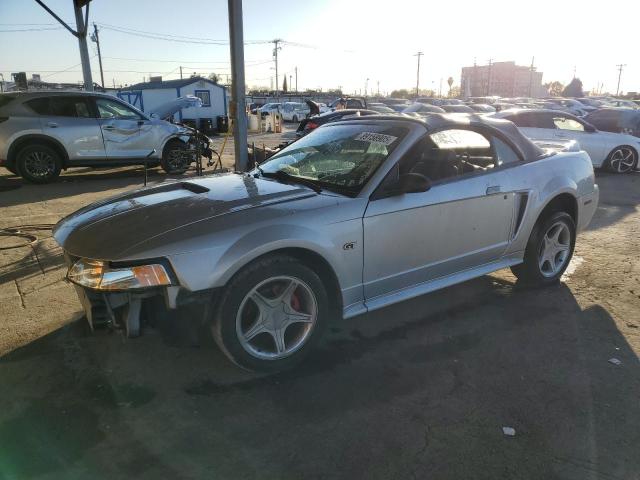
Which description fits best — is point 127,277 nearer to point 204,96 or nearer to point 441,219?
point 441,219

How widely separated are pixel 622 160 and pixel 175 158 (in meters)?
10.6

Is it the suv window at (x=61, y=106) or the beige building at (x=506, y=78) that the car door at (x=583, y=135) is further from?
the beige building at (x=506, y=78)

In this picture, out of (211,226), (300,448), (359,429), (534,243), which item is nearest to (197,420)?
(300,448)

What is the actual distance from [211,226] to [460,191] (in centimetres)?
193

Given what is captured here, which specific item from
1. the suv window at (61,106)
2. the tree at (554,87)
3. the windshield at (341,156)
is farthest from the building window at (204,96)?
the tree at (554,87)

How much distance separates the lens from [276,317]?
3.07 meters

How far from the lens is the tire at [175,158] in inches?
442

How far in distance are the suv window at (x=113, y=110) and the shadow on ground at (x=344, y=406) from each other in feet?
25.5

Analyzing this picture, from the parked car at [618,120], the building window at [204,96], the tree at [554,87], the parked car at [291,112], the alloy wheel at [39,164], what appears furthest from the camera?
the tree at [554,87]

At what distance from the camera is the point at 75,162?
992 cm

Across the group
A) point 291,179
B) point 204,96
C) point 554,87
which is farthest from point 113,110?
point 554,87

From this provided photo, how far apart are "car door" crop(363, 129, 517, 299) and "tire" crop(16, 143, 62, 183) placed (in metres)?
8.57

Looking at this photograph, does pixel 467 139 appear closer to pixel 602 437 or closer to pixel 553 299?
pixel 553 299

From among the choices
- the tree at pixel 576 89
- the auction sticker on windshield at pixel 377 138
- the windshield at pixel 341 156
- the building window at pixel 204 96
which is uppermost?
the tree at pixel 576 89
